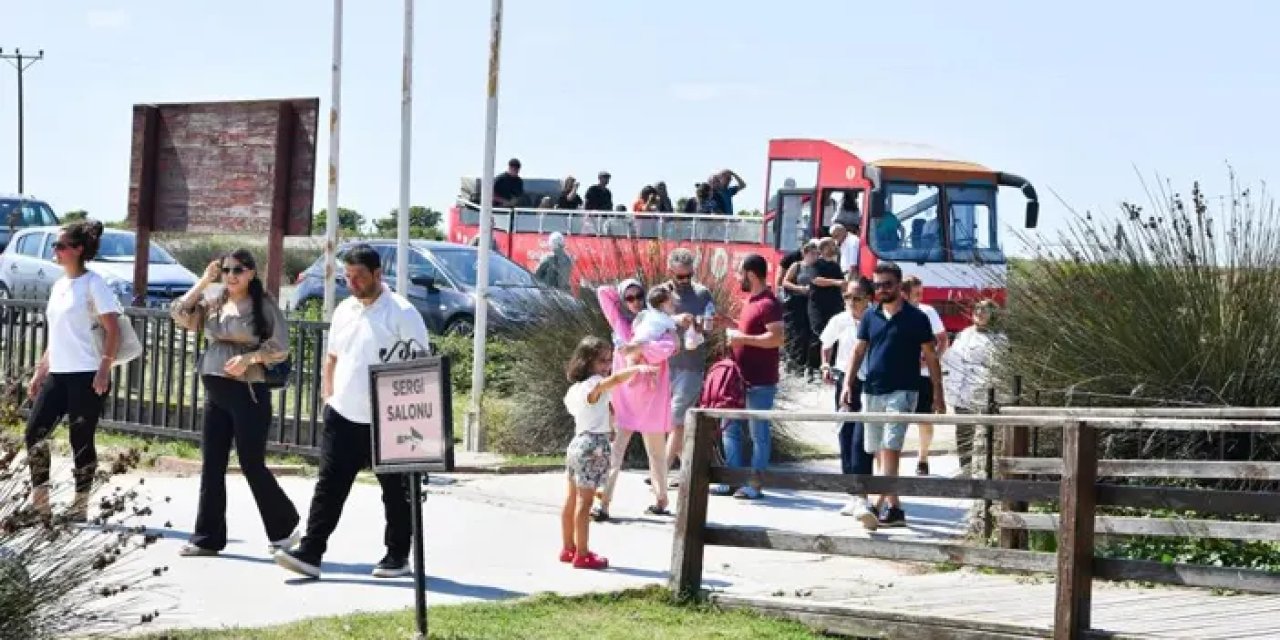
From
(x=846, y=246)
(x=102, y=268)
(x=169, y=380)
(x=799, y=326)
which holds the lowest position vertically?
(x=169, y=380)

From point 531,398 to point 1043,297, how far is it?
15.0 feet

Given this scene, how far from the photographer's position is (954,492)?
10547mm

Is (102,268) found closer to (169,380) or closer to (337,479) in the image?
(169,380)

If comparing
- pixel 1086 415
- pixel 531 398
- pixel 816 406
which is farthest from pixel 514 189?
pixel 1086 415

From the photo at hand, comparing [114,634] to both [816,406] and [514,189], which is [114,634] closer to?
[816,406]

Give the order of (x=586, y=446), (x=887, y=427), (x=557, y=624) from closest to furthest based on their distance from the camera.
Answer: (x=557, y=624) < (x=586, y=446) < (x=887, y=427)

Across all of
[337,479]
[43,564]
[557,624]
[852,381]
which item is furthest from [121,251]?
[43,564]

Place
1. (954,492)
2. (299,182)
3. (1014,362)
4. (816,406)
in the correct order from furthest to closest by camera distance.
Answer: (816,406) < (299,182) < (1014,362) < (954,492)

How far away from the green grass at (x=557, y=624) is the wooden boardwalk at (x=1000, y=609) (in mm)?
200

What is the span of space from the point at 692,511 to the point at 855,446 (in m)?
3.41

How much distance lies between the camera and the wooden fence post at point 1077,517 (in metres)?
9.85

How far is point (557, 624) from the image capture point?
10375mm

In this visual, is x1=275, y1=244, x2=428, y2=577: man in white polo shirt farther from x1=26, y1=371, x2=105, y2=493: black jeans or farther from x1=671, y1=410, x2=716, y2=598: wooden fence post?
x1=26, y1=371, x2=105, y2=493: black jeans

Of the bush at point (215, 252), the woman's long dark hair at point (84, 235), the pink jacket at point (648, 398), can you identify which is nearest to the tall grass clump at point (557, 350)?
the pink jacket at point (648, 398)
